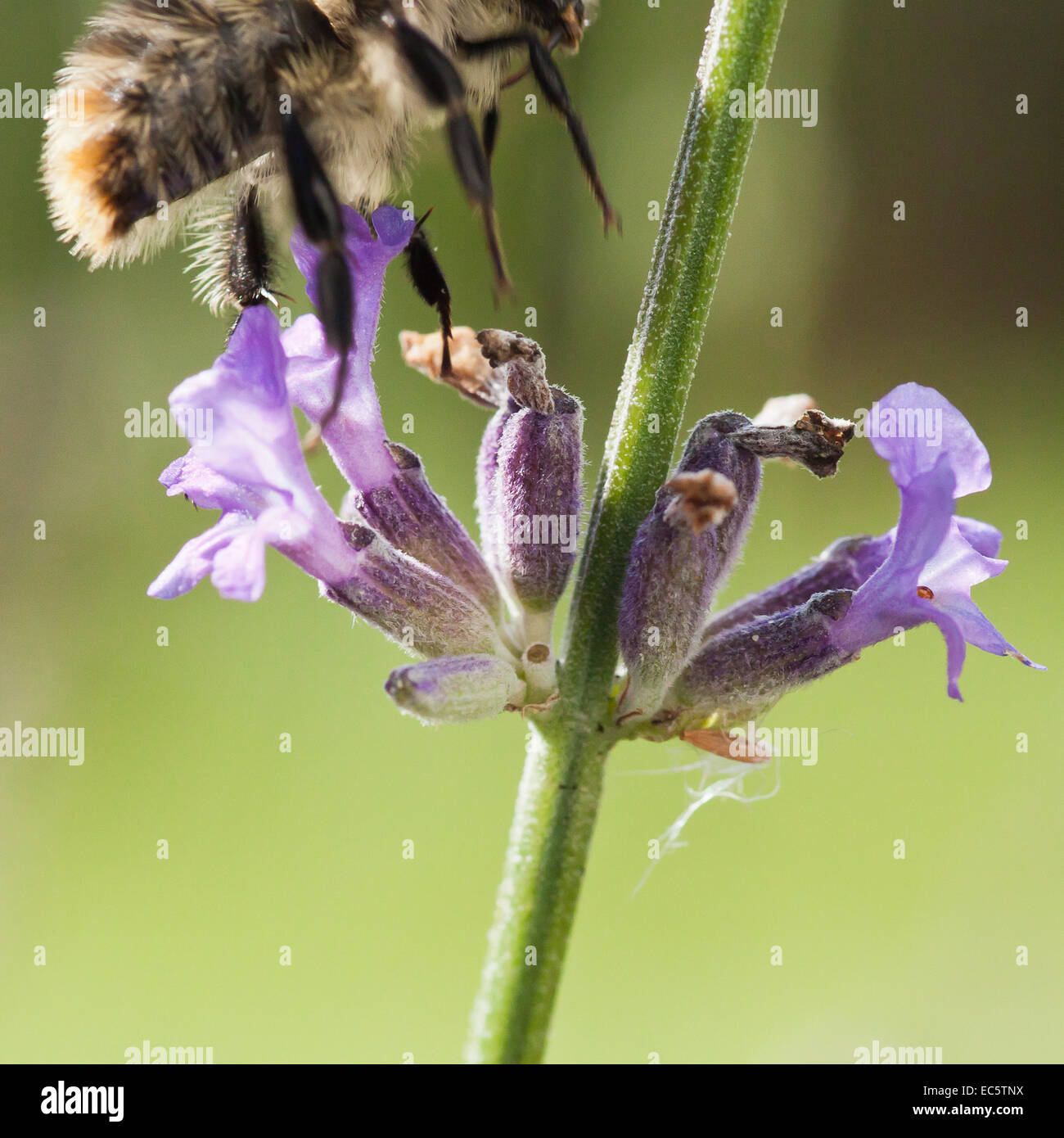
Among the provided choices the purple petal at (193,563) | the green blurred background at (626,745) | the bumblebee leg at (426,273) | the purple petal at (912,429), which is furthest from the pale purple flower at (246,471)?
the green blurred background at (626,745)

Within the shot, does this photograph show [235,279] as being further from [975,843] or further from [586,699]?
[975,843]

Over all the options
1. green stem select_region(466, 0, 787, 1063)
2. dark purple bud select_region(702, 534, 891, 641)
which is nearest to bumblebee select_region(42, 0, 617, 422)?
green stem select_region(466, 0, 787, 1063)

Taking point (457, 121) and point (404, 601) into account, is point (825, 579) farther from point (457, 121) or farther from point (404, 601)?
point (457, 121)

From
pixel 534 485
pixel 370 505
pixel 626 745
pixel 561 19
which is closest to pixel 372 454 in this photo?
pixel 370 505

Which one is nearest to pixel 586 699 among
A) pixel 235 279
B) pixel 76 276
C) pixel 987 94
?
pixel 235 279

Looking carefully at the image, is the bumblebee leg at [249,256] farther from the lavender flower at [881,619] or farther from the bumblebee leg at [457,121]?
the lavender flower at [881,619]

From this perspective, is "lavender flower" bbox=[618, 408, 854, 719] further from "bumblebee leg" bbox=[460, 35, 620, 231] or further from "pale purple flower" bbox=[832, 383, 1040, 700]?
"bumblebee leg" bbox=[460, 35, 620, 231]
